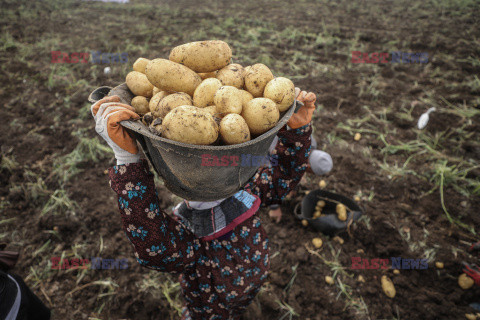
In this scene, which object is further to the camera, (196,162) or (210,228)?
(210,228)

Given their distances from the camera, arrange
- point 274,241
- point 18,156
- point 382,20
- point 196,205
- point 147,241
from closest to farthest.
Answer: point 147,241 → point 196,205 → point 274,241 → point 18,156 → point 382,20

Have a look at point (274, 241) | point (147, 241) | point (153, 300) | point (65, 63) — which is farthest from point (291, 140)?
point (65, 63)

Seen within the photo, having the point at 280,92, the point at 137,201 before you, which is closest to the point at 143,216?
the point at 137,201

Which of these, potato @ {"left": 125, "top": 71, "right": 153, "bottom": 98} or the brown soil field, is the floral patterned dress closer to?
potato @ {"left": 125, "top": 71, "right": 153, "bottom": 98}

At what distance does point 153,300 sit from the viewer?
6.48 feet

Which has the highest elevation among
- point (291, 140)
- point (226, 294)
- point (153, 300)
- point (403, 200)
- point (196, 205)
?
point (291, 140)

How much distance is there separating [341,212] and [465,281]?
99 cm

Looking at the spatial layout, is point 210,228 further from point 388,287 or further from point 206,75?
point 388,287

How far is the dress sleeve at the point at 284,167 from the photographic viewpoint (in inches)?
56.7

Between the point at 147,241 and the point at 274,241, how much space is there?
151cm

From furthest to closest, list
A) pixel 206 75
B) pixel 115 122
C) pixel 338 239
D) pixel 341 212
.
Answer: pixel 338 239 → pixel 341 212 → pixel 206 75 → pixel 115 122

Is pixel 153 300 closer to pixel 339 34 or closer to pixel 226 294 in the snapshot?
pixel 226 294

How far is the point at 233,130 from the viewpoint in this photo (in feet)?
2.61

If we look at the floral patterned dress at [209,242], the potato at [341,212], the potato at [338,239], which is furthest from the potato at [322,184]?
the floral patterned dress at [209,242]
